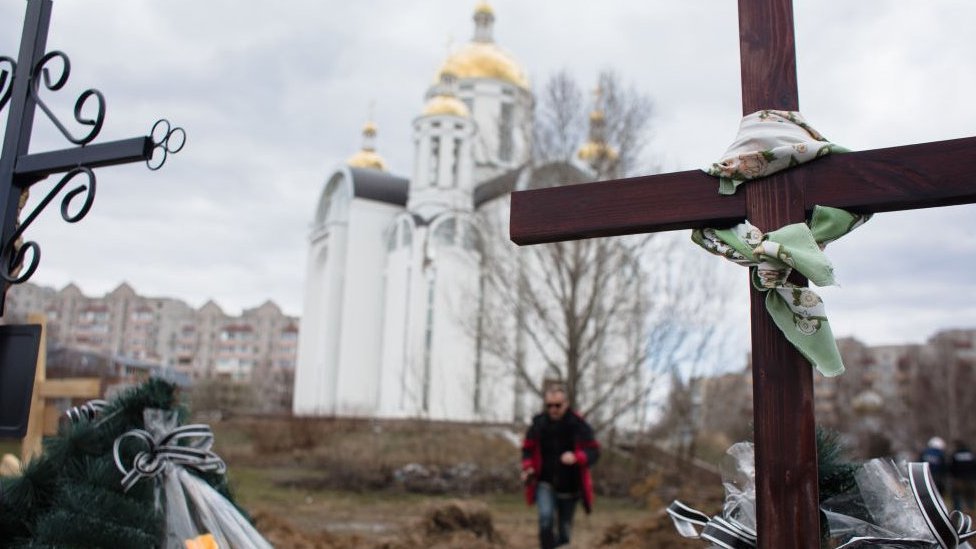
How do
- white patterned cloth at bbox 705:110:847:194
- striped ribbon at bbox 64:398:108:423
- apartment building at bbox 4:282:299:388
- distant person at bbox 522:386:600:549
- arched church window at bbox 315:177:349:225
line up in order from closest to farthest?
white patterned cloth at bbox 705:110:847:194 < striped ribbon at bbox 64:398:108:423 < distant person at bbox 522:386:600:549 < apartment building at bbox 4:282:299:388 < arched church window at bbox 315:177:349:225

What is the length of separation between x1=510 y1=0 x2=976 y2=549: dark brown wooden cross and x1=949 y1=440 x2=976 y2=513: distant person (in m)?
12.9

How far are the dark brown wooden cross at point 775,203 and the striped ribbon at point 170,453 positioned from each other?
1.54m

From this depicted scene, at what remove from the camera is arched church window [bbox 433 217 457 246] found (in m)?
32.0

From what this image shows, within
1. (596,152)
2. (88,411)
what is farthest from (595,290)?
(88,411)

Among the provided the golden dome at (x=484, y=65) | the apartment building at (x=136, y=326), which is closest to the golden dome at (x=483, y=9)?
the golden dome at (x=484, y=65)

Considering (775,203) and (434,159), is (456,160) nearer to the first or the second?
(434,159)

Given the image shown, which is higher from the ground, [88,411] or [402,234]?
[402,234]

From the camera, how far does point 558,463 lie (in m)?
6.59

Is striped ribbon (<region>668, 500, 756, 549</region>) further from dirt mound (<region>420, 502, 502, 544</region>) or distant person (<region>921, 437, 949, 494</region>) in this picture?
distant person (<region>921, 437, 949, 494</region>)

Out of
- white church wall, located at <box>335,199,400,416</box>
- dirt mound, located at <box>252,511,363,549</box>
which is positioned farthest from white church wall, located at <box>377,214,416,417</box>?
dirt mound, located at <box>252,511,363,549</box>

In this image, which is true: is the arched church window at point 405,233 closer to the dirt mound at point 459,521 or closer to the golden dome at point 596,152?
the golden dome at point 596,152

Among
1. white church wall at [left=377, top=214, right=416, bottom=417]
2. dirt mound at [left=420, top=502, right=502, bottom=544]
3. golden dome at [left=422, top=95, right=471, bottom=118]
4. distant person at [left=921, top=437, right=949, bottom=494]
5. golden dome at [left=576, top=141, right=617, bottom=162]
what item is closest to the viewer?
dirt mound at [left=420, top=502, right=502, bottom=544]

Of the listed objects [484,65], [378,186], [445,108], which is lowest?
[378,186]

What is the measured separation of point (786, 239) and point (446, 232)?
99.1 ft
